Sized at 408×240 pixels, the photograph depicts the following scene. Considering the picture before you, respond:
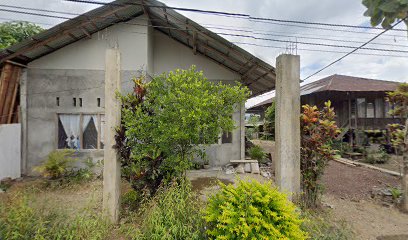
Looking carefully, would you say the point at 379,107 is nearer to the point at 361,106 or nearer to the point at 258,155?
the point at 361,106

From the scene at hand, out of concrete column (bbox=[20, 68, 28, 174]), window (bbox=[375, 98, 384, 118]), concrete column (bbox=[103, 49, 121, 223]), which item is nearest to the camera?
concrete column (bbox=[103, 49, 121, 223])

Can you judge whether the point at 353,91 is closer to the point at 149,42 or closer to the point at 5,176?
the point at 149,42

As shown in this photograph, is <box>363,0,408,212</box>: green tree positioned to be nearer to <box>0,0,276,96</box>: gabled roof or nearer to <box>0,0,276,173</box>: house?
<box>0,0,276,96</box>: gabled roof

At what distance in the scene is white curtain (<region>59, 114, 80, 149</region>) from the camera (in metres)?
7.56

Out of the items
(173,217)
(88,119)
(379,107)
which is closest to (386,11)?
(173,217)

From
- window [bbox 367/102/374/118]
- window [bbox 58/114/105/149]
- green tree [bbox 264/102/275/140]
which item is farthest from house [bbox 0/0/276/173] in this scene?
green tree [bbox 264/102/275/140]

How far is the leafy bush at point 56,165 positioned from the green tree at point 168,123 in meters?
4.16

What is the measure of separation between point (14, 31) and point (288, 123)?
16.3 meters

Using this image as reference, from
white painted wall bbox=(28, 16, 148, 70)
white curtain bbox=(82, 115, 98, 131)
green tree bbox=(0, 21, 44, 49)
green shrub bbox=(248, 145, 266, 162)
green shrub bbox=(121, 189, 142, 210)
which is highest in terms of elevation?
green tree bbox=(0, 21, 44, 49)

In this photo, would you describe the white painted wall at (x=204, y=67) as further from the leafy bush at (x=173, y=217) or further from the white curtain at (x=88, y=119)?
the leafy bush at (x=173, y=217)

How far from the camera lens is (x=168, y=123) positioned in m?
3.76

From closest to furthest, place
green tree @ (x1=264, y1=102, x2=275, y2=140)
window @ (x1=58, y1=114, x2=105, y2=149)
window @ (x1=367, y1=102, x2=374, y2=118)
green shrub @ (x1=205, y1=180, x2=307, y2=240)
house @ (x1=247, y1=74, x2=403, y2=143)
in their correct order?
green shrub @ (x1=205, y1=180, x2=307, y2=240) → window @ (x1=58, y1=114, x2=105, y2=149) → house @ (x1=247, y1=74, x2=403, y2=143) → window @ (x1=367, y1=102, x2=374, y2=118) → green tree @ (x1=264, y1=102, x2=275, y2=140)

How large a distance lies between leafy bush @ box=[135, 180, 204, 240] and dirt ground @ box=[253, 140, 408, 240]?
3304 millimetres

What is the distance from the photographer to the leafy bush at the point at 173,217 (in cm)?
305
